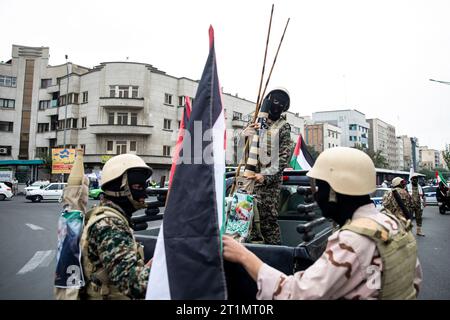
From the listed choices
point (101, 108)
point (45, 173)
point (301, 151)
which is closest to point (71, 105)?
point (101, 108)

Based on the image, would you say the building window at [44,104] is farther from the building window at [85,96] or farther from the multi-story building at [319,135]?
the multi-story building at [319,135]

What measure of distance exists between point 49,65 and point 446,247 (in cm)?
5079

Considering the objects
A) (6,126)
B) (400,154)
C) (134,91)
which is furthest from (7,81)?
(400,154)

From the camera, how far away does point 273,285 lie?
1.66m

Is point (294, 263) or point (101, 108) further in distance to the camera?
point (101, 108)

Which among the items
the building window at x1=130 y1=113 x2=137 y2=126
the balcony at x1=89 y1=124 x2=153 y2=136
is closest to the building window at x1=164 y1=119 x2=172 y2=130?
the building window at x1=130 y1=113 x2=137 y2=126

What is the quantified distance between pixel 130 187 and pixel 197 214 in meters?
0.81

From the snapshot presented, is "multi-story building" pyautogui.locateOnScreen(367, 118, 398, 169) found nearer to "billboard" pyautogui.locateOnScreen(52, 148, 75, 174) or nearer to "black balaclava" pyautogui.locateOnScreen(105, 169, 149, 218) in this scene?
"billboard" pyautogui.locateOnScreen(52, 148, 75, 174)

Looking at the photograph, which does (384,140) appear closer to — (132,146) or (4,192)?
(132,146)

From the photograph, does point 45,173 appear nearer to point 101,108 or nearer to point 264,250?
point 101,108

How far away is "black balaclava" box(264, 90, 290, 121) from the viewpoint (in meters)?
3.82
